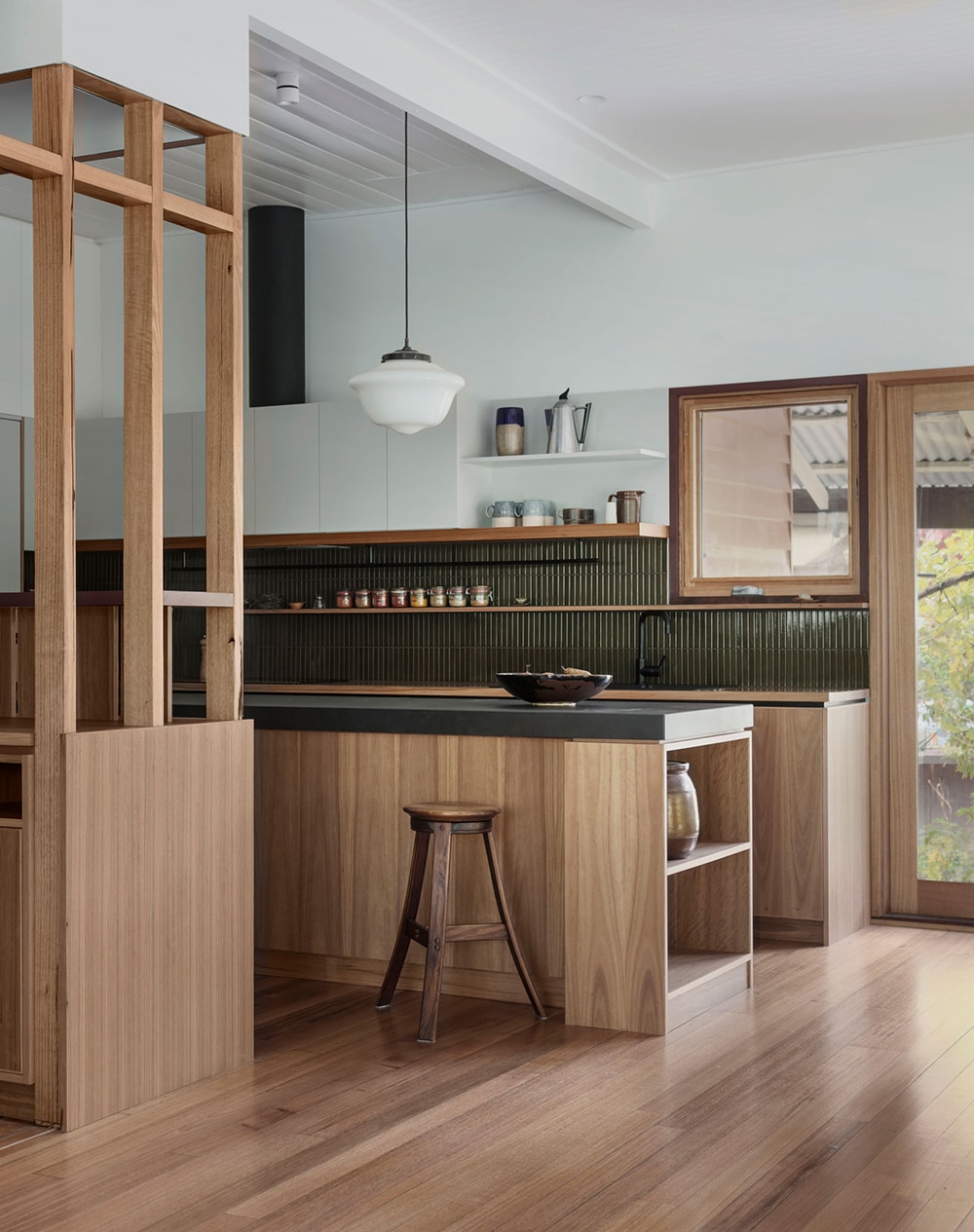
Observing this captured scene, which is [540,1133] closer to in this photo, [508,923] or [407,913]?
[508,923]

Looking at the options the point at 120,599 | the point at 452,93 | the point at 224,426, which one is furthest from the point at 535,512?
the point at 120,599

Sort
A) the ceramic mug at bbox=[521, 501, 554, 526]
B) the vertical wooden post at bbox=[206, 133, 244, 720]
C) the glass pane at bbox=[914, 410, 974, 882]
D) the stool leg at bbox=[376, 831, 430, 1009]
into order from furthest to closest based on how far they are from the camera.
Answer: the ceramic mug at bbox=[521, 501, 554, 526]
the glass pane at bbox=[914, 410, 974, 882]
the stool leg at bbox=[376, 831, 430, 1009]
the vertical wooden post at bbox=[206, 133, 244, 720]

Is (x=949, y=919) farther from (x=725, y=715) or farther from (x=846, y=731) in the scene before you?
(x=725, y=715)

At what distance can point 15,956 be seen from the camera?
3.48 m

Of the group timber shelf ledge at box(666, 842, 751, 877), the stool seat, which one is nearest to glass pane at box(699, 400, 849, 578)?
timber shelf ledge at box(666, 842, 751, 877)

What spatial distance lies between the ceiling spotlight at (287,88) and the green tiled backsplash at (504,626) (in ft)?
7.74

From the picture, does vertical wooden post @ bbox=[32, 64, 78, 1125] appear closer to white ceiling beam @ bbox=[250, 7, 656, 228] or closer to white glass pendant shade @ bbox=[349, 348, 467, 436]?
white ceiling beam @ bbox=[250, 7, 656, 228]

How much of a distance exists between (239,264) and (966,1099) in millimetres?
2847

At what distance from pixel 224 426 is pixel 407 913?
1.53 metres

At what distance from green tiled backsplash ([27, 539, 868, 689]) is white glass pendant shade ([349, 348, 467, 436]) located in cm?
211

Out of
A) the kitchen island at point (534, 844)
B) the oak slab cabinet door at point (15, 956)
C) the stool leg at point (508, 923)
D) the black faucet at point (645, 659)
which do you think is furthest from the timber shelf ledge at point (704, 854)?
the oak slab cabinet door at point (15, 956)

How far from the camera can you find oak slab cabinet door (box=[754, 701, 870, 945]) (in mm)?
5484

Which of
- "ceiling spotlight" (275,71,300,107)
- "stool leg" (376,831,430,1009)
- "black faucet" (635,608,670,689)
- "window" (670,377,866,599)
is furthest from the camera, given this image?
"black faucet" (635,608,670,689)

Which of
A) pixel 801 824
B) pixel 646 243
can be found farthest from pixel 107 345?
pixel 801 824
